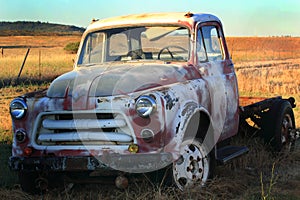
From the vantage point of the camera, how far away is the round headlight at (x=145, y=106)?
16.2 ft

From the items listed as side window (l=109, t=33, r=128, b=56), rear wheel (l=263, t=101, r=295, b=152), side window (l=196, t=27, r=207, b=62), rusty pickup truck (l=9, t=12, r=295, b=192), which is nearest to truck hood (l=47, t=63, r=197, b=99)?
rusty pickup truck (l=9, t=12, r=295, b=192)

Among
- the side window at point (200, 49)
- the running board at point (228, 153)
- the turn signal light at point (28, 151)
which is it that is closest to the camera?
the turn signal light at point (28, 151)

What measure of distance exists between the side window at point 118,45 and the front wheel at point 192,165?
1.75m

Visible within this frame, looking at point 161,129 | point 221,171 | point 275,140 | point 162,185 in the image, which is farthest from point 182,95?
point 275,140

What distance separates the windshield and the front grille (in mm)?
1533

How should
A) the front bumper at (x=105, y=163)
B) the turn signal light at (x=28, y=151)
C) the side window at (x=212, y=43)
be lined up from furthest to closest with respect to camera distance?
1. the side window at (x=212, y=43)
2. the turn signal light at (x=28, y=151)
3. the front bumper at (x=105, y=163)

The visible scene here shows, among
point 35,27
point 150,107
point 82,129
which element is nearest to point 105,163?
point 82,129

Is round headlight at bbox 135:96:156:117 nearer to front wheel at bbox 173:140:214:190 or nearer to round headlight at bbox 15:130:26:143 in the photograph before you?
front wheel at bbox 173:140:214:190

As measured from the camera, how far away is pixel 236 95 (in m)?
7.04

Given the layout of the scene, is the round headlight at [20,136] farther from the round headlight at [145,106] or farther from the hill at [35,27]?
the hill at [35,27]

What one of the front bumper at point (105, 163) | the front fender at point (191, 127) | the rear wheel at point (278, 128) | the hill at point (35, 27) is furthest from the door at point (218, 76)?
the hill at point (35, 27)

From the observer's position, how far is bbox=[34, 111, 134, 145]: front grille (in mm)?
5008

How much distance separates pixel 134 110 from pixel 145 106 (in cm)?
11

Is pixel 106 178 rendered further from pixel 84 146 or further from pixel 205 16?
pixel 205 16
